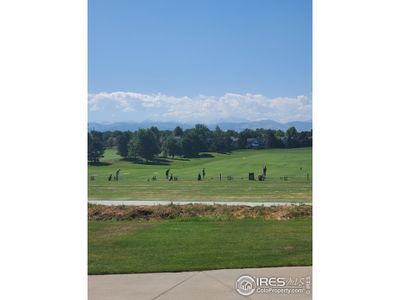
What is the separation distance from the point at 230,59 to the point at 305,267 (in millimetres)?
2186

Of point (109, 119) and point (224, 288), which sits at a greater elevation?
point (109, 119)

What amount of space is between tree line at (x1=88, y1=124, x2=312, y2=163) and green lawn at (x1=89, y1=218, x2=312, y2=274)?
739 millimetres

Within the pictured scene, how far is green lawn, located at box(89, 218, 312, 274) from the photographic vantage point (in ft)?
16.9

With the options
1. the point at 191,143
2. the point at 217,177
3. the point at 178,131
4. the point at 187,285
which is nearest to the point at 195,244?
the point at 187,285

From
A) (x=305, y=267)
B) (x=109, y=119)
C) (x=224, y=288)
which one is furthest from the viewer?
(x=109, y=119)

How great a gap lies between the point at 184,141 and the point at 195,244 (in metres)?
1.07

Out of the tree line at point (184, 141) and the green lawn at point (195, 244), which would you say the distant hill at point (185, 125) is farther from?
the green lawn at point (195, 244)

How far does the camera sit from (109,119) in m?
5.44

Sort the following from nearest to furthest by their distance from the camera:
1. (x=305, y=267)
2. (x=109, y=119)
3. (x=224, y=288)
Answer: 1. (x=224, y=288)
2. (x=305, y=267)
3. (x=109, y=119)

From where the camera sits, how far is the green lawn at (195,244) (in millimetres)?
5137
